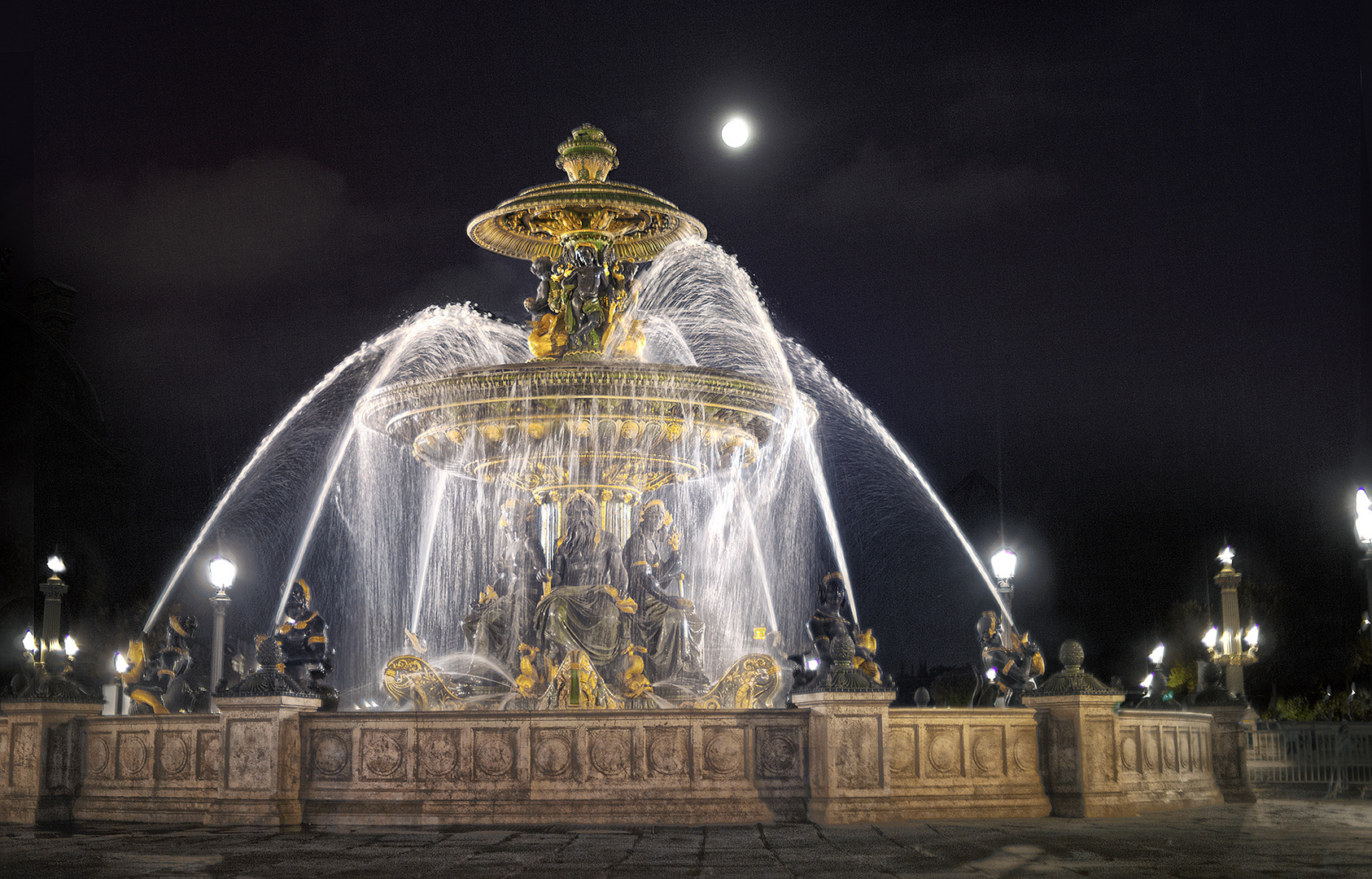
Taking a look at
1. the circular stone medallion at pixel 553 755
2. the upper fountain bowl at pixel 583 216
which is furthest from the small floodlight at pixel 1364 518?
the upper fountain bowl at pixel 583 216

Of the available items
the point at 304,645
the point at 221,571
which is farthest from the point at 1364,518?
the point at 221,571

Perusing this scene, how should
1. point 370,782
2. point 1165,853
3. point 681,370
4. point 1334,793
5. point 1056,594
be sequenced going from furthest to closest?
point 1056,594 < point 1334,793 < point 681,370 < point 370,782 < point 1165,853

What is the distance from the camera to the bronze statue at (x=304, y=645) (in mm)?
13680

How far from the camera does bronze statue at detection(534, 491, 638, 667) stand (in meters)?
15.8

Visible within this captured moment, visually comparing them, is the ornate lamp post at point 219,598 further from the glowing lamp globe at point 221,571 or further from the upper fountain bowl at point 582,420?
the upper fountain bowl at point 582,420

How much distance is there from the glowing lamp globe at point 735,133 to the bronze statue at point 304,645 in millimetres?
17621

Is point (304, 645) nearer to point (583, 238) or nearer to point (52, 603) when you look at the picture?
point (583, 238)

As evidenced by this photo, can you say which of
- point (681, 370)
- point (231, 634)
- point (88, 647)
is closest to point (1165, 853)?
point (681, 370)

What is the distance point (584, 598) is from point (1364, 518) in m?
8.13

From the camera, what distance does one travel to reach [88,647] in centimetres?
3338

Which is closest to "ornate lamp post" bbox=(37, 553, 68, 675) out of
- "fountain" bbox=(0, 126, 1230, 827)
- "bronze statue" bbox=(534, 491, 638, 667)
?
"fountain" bbox=(0, 126, 1230, 827)

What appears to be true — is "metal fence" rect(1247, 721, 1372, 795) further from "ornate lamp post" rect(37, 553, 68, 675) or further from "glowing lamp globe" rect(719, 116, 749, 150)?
"ornate lamp post" rect(37, 553, 68, 675)

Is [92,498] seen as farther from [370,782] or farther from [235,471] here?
[370,782]

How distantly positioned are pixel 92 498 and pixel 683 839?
89.0ft
